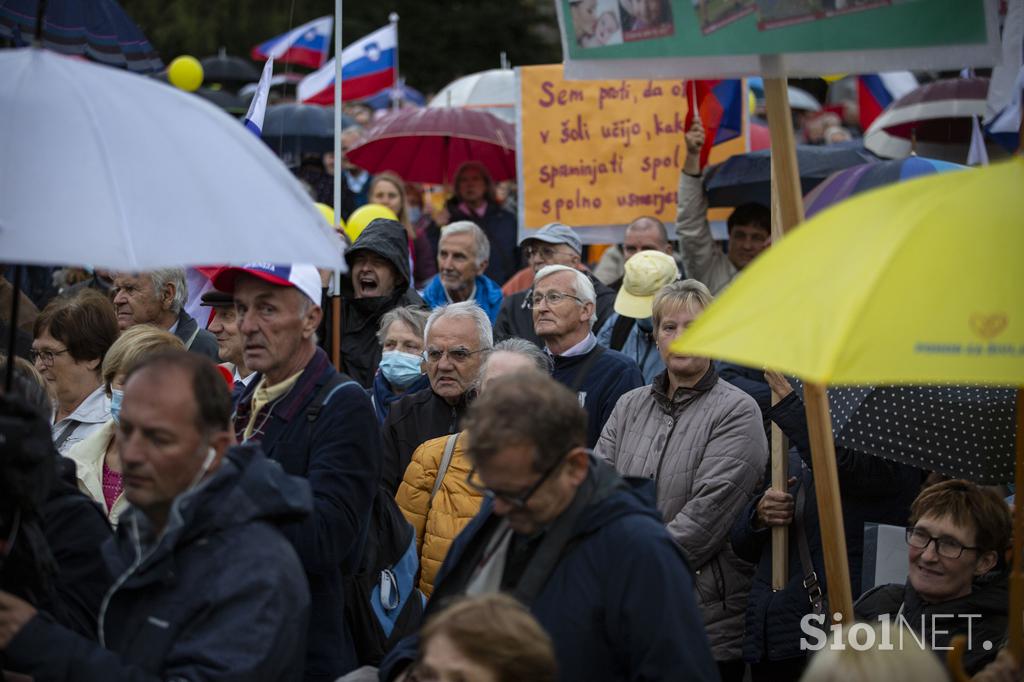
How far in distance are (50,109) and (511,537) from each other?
1483mm

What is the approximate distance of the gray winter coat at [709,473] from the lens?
5.43m

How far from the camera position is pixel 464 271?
8.56 metres

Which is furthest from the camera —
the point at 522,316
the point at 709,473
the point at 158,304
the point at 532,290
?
the point at 522,316

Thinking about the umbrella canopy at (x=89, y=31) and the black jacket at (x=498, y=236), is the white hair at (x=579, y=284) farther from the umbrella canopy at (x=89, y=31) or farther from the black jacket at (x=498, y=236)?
the black jacket at (x=498, y=236)

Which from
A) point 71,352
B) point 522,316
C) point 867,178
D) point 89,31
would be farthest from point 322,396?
A: point 89,31

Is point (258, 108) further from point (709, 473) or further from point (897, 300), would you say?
point (897, 300)

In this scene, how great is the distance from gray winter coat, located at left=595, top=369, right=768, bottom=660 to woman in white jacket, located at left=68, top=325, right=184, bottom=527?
196cm

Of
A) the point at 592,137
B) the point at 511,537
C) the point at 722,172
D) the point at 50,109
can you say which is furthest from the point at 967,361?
the point at 592,137

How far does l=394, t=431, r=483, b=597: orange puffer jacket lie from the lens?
523 cm

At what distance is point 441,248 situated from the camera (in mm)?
8609

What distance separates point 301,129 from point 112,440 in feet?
26.1

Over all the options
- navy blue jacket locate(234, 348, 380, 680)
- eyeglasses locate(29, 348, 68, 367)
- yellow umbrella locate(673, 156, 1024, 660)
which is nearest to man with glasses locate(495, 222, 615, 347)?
eyeglasses locate(29, 348, 68, 367)

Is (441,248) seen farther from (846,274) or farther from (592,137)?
(846,274)

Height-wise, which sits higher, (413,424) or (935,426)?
(935,426)
